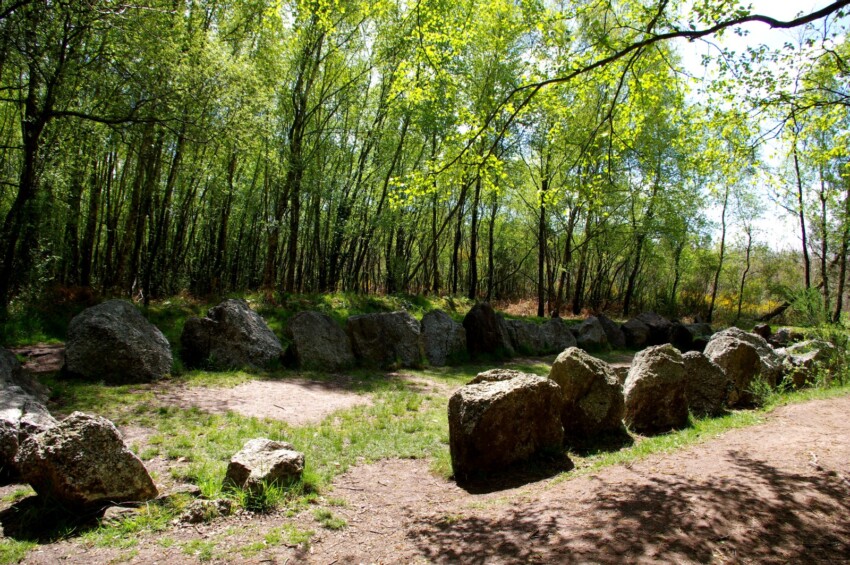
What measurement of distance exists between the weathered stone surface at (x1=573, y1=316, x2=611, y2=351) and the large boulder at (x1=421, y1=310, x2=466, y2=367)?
216 inches

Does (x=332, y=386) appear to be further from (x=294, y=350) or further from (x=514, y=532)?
(x=514, y=532)

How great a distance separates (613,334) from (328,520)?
1725cm

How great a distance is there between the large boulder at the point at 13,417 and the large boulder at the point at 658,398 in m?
7.39

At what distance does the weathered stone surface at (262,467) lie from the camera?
15.8 feet

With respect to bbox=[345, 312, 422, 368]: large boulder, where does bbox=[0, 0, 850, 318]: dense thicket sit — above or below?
above

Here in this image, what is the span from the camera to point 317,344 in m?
11.9

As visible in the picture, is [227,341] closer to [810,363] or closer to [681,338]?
[810,363]

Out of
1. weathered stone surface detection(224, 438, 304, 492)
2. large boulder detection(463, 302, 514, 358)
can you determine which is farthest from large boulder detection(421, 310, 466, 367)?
weathered stone surface detection(224, 438, 304, 492)

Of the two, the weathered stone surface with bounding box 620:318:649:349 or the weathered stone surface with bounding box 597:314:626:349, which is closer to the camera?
the weathered stone surface with bounding box 597:314:626:349

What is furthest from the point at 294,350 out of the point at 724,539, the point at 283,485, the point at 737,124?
the point at 737,124

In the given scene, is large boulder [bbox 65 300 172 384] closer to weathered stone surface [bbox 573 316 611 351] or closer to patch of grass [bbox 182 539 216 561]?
patch of grass [bbox 182 539 216 561]

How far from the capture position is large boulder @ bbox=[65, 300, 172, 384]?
852 centimetres

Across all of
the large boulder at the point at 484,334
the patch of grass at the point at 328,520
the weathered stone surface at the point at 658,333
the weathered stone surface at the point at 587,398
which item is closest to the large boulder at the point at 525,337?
the large boulder at the point at 484,334

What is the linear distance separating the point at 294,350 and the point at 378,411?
12.5 feet
